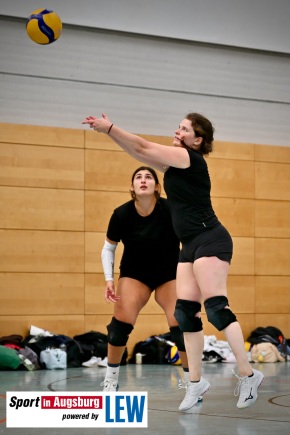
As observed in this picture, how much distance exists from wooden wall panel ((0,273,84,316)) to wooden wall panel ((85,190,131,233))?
30.0 inches

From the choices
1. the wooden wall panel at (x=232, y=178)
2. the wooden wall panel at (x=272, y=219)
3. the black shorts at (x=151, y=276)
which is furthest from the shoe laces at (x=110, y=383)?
the wooden wall panel at (x=272, y=219)

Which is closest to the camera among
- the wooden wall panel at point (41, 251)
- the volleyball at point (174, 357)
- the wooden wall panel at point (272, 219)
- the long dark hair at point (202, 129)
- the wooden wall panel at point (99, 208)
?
the long dark hair at point (202, 129)

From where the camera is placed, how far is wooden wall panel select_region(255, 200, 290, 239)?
1188 cm

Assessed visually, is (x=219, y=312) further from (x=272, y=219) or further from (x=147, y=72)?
(x=272, y=219)

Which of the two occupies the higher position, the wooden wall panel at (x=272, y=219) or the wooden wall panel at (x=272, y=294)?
the wooden wall panel at (x=272, y=219)

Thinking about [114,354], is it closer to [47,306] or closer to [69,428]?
[69,428]

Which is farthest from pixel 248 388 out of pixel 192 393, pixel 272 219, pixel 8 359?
pixel 272 219

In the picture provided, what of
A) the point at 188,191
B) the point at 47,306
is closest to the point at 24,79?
the point at 47,306

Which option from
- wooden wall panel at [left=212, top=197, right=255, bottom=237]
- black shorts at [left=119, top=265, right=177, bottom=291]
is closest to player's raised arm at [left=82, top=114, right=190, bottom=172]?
black shorts at [left=119, top=265, right=177, bottom=291]

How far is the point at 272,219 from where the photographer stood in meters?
11.9

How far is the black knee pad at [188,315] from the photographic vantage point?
5129 mm

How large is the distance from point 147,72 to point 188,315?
684 centimetres

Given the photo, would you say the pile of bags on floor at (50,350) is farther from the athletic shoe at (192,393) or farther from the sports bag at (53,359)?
the athletic shoe at (192,393)

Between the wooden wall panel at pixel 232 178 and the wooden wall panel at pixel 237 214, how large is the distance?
0.32 feet
